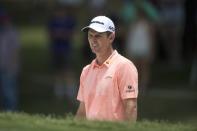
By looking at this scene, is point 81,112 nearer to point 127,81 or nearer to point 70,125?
point 70,125

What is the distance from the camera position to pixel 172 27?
25.4 meters

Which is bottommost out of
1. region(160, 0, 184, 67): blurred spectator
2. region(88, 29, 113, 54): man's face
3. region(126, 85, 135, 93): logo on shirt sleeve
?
region(126, 85, 135, 93): logo on shirt sleeve

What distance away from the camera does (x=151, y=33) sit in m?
21.4

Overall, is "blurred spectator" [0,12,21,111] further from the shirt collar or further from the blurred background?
the shirt collar

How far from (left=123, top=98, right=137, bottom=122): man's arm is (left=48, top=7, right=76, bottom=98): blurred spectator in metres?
11.9

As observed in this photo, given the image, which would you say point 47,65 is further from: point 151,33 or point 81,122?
point 81,122

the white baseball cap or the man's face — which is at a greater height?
the white baseball cap

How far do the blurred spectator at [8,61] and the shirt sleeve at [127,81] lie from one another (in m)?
9.99

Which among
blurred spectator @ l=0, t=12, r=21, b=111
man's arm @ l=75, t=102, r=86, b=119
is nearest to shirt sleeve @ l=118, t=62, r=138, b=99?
man's arm @ l=75, t=102, r=86, b=119

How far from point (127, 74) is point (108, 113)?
0.42 meters

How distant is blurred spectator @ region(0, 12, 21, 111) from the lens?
18812mm

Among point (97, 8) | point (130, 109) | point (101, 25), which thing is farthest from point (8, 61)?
point (130, 109)

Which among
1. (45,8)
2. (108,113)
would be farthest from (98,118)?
(45,8)

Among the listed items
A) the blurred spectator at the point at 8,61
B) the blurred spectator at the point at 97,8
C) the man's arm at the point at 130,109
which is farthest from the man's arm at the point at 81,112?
the blurred spectator at the point at 97,8
